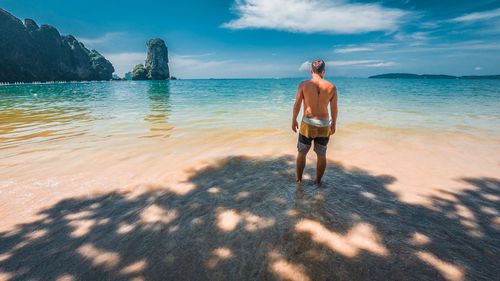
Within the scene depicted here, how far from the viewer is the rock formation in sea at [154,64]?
600 ft

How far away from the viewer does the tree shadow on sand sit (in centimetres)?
279

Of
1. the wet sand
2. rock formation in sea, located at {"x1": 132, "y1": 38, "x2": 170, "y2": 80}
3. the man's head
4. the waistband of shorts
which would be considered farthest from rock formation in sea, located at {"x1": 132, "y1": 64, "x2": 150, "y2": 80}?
the waistband of shorts

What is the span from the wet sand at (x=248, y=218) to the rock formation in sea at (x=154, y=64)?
195 metres

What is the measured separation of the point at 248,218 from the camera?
3.77 m

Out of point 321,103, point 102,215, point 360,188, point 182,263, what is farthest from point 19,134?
point 360,188

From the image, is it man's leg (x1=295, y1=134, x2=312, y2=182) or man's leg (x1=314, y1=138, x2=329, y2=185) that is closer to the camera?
man's leg (x1=314, y1=138, x2=329, y2=185)

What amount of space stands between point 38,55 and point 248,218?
18244cm

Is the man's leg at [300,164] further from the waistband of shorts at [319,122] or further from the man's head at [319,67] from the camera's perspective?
the man's head at [319,67]

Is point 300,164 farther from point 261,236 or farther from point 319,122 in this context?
point 261,236

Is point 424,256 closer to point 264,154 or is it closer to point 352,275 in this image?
point 352,275

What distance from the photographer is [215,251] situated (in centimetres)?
310

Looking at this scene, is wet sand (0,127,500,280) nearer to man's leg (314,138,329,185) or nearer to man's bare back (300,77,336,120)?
man's leg (314,138,329,185)

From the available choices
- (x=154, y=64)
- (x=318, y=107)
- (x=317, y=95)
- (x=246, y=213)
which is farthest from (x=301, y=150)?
(x=154, y=64)

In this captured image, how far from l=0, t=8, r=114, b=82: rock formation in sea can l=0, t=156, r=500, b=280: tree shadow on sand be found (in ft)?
525
